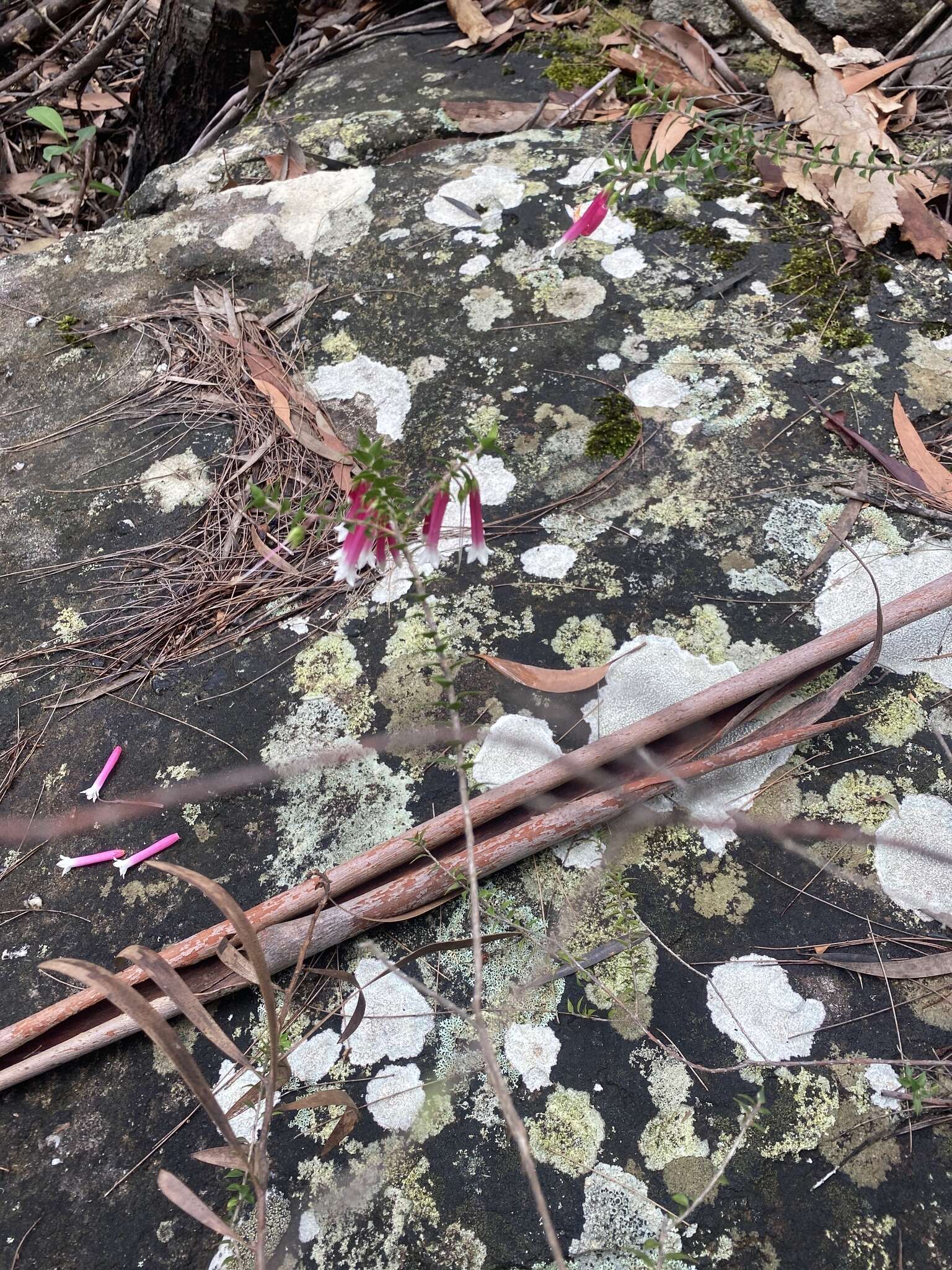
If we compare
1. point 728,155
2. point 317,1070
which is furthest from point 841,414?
point 317,1070

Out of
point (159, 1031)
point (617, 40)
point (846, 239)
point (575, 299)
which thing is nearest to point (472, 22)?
point (617, 40)

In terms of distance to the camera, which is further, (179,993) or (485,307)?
(485,307)

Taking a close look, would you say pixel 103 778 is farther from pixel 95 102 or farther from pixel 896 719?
pixel 95 102

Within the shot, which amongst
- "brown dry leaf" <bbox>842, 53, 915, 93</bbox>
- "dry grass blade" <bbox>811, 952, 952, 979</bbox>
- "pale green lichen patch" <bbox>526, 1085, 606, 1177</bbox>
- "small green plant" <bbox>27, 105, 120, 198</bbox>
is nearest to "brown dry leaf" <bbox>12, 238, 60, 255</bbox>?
"small green plant" <bbox>27, 105, 120, 198</bbox>

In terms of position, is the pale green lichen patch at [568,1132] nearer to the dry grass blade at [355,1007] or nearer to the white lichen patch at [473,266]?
the dry grass blade at [355,1007]

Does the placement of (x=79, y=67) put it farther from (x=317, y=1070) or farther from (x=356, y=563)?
(x=317, y=1070)

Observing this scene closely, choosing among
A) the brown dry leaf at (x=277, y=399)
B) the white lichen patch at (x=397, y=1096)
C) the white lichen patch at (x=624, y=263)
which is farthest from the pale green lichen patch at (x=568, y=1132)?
the white lichen patch at (x=624, y=263)
